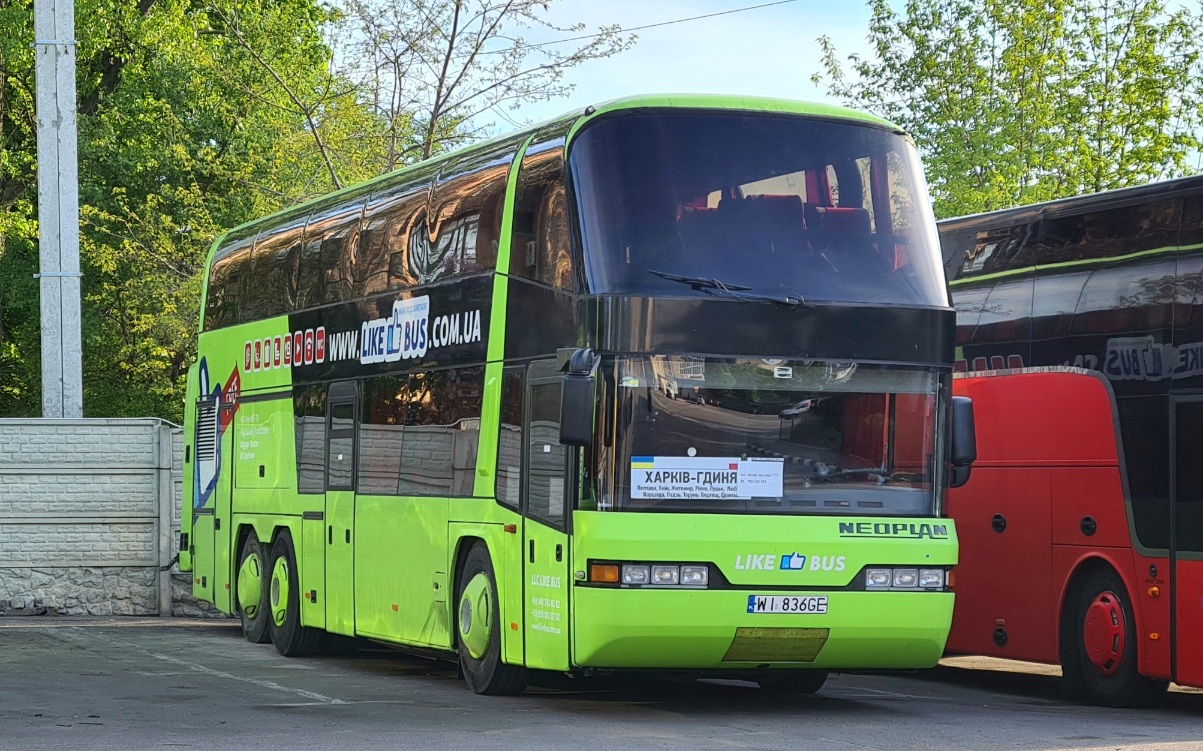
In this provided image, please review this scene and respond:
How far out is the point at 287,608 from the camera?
17812 millimetres

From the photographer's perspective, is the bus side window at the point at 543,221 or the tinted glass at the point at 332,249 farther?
the tinted glass at the point at 332,249

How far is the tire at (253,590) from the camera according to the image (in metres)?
18.7

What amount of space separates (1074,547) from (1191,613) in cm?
160

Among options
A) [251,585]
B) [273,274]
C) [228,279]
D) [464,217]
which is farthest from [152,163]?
[464,217]

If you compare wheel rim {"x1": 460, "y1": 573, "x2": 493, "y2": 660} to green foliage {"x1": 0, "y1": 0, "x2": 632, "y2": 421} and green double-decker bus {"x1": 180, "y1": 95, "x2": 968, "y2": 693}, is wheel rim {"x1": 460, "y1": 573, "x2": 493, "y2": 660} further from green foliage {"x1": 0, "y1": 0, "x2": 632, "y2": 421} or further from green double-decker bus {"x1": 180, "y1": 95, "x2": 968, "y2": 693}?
green foliage {"x1": 0, "y1": 0, "x2": 632, "y2": 421}

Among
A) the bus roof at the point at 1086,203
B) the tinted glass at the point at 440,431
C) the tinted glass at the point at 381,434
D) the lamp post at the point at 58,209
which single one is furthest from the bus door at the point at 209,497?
the bus roof at the point at 1086,203

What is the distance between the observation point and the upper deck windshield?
38.8 feet

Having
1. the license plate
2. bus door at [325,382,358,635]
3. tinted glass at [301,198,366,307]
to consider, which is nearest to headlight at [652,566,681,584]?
the license plate

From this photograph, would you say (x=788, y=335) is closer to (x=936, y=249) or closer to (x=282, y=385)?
(x=936, y=249)

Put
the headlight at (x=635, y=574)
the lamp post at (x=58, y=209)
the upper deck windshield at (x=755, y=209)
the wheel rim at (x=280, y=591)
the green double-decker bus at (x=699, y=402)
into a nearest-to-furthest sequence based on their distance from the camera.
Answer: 1. the headlight at (x=635, y=574)
2. the green double-decker bus at (x=699, y=402)
3. the upper deck windshield at (x=755, y=209)
4. the wheel rim at (x=280, y=591)
5. the lamp post at (x=58, y=209)

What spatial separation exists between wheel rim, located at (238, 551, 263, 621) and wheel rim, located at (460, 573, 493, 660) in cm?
551

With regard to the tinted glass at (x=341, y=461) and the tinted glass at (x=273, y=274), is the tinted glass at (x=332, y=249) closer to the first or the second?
the tinted glass at (x=273, y=274)

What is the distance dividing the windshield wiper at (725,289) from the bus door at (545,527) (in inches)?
40.9

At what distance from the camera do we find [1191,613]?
42.2 feet
